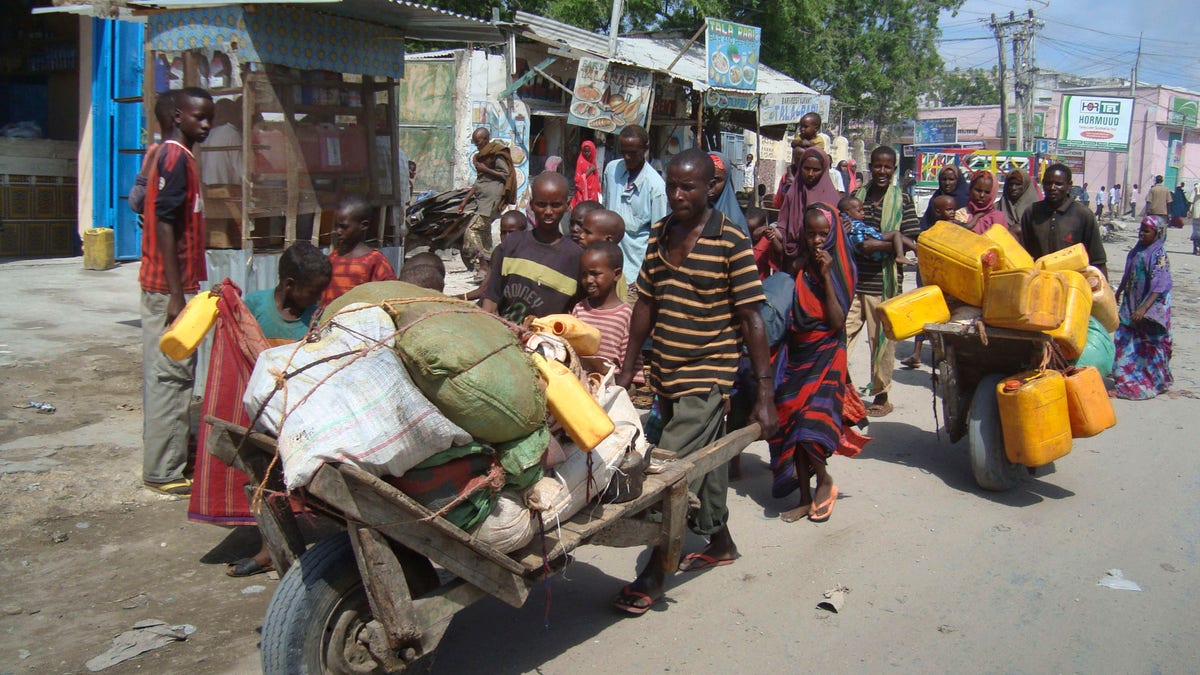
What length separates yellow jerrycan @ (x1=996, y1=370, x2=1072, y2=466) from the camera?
202 inches

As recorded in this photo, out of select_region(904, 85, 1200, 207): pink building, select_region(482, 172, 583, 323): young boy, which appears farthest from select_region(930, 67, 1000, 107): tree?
select_region(482, 172, 583, 323): young boy

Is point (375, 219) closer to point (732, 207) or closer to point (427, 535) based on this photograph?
point (732, 207)

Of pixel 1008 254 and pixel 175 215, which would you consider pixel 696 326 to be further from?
pixel 175 215

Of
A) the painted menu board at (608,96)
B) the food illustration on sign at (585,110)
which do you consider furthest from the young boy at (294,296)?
the food illustration on sign at (585,110)

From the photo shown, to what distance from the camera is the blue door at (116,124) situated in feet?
36.0

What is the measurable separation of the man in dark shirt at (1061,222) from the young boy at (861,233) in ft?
3.27

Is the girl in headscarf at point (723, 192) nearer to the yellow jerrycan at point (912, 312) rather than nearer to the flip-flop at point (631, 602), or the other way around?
the yellow jerrycan at point (912, 312)

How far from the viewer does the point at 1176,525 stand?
198 inches

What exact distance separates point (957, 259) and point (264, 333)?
148 inches

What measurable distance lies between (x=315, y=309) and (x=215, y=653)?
145 cm

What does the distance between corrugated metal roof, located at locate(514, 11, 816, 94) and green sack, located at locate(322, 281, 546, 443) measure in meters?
11.0

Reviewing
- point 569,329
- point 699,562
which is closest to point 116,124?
point 699,562

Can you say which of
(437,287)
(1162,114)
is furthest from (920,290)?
(1162,114)

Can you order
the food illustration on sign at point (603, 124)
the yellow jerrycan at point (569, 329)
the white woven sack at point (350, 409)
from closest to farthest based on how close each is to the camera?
the white woven sack at point (350, 409), the yellow jerrycan at point (569, 329), the food illustration on sign at point (603, 124)
